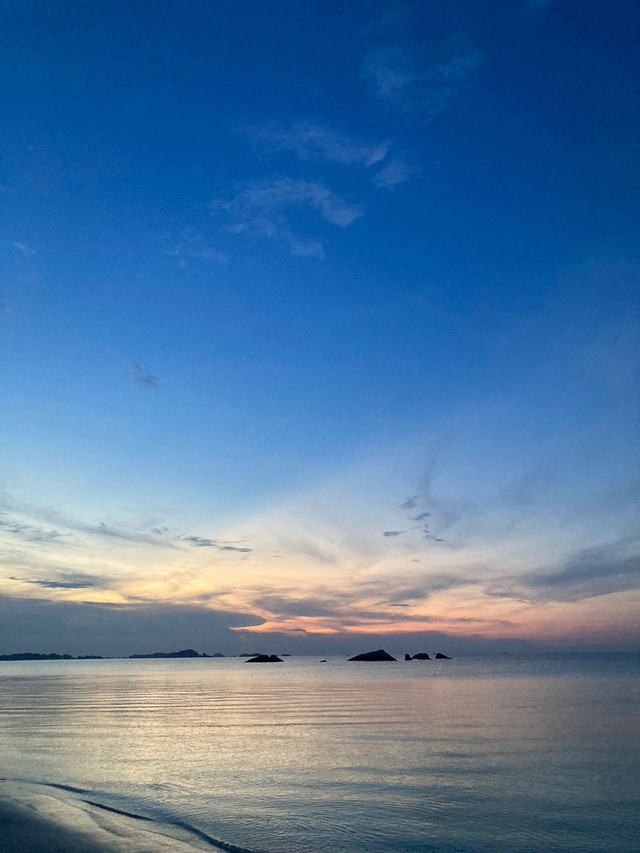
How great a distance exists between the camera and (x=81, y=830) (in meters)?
15.4

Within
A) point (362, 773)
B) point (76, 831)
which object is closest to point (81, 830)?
point (76, 831)

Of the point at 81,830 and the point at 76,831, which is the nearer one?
the point at 76,831

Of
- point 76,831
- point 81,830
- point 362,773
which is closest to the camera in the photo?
point 76,831

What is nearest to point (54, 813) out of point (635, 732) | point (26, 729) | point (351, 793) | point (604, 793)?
point (351, 793)

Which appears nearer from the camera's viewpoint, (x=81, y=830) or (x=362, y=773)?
(x=81, y=830)

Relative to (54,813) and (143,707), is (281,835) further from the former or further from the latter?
(143,707)

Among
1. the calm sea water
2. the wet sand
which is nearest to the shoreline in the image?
the wet sand

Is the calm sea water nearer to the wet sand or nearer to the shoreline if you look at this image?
the shoreline

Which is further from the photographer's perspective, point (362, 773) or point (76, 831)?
point (362, 773)

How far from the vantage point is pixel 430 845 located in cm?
1539

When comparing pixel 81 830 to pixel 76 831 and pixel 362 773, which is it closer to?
pixel 76 831

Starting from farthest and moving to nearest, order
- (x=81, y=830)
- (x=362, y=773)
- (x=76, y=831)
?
(x=362, y=773), (x=81, y=830), (x=76, y=831)

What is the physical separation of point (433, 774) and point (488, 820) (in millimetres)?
6351

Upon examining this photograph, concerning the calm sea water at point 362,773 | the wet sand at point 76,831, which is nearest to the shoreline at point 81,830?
the wet sand at point 76,831
